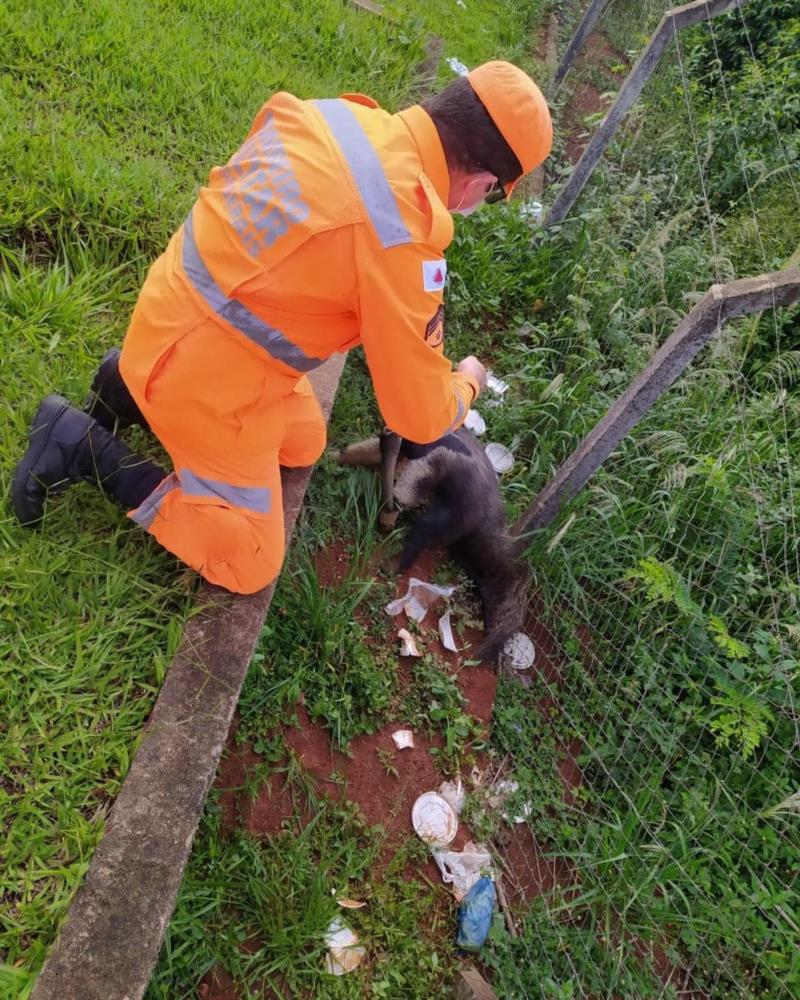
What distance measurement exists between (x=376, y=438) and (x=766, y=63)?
5197 mm

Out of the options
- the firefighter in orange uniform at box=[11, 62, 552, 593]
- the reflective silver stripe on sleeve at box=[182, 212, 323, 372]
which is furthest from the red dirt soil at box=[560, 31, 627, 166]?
the reflective silver stripe on sleeve at box=[182, 212, 323, 372]

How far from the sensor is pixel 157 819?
179 centimetres

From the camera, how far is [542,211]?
15.7 feet

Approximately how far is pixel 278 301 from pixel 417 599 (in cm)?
159

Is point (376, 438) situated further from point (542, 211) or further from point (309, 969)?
point (542, 211)

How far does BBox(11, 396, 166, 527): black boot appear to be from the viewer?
2111 millimetres

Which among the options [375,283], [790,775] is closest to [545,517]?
[790,775]

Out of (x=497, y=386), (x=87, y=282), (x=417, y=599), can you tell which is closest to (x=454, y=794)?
(x=417, y=599)

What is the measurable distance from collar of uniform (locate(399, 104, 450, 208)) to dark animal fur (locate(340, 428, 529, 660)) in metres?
1.35

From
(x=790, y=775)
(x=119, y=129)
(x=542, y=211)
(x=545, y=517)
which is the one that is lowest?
(x=790, y=775)

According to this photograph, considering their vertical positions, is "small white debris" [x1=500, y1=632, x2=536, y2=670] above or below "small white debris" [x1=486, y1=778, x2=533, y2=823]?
above

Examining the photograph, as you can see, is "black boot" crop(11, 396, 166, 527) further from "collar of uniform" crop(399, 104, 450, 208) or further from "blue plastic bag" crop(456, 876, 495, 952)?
"blue plastic bag" crop(456, 876, 495, 952)

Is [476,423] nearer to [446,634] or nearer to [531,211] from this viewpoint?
[446,634]

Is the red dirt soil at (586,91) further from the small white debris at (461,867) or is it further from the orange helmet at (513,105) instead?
the small white debris at (461,867)
